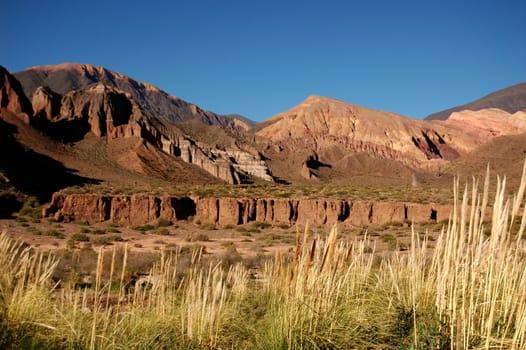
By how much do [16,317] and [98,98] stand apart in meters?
68.1

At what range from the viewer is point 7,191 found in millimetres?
30578

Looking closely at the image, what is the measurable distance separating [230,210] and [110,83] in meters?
162

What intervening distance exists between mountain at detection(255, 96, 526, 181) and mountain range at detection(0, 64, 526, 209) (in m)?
0.27

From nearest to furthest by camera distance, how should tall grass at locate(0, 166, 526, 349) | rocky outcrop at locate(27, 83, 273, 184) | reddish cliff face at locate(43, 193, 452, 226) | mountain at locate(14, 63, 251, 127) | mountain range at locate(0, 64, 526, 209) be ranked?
tall grass at locate(0, 166, 526, 349)
reddish cliff face at locate(43, 193, 452, 226)
mountain range at locate(0, 64, 526, 209)
rocky outcrop at locate(27, 83, 273, 184)
mountain at locate(14, 63, 251, 127)

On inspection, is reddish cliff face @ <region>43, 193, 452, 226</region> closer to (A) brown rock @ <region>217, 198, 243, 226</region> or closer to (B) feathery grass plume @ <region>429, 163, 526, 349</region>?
(A) brown rock @ <region>217, 198, 243, 226</region>

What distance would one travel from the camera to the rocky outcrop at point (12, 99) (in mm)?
53125

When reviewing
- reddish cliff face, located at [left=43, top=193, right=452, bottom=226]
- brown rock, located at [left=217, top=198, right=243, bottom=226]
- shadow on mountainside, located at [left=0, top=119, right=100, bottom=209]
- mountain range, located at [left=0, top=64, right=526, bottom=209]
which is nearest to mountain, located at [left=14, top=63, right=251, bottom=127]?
mountain range, located at [left=0, top=64, right=526, bottom=209]

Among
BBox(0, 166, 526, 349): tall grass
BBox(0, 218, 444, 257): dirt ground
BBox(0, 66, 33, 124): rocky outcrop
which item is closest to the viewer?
BBox(0, 166, 526, 349): tall grass

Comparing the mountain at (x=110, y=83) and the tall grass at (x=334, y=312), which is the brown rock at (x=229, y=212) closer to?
the tall grass at (x=334, y=312)

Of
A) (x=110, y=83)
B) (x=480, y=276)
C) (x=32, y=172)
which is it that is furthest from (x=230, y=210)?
(x=110, y=83)

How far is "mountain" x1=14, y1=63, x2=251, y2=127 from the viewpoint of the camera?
153625 mm

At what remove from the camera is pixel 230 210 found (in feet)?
92.6

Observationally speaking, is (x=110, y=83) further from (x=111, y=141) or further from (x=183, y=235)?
(x=183, y=235)

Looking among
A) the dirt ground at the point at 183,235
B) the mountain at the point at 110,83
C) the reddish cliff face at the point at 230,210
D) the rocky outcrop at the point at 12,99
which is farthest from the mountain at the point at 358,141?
the mountain at the point at 110,83
